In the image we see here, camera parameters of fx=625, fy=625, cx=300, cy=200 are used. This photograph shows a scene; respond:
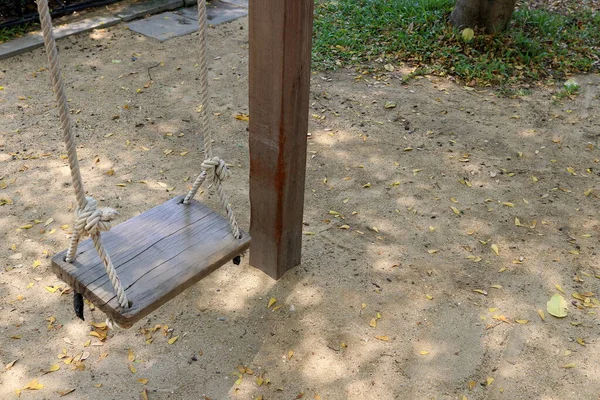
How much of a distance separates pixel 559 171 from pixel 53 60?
12.2 ft

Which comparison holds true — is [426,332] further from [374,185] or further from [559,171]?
[559,171]

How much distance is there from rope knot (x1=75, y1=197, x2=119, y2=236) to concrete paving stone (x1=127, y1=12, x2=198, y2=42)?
4780mm

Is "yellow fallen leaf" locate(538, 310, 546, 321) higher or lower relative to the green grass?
lower

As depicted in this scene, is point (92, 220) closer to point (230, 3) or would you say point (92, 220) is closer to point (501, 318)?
point (501, 318)

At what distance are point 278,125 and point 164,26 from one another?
4546mm

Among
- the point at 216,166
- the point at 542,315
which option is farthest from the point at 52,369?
the point at 542,315

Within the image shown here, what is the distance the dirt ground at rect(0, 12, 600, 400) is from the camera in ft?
9.73

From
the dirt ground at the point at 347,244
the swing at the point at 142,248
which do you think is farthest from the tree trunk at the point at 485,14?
the swing at the point at 142,248

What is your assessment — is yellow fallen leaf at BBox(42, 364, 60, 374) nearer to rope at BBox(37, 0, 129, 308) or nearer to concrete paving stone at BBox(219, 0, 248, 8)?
rope at BBox(37, 0, 129, 308)

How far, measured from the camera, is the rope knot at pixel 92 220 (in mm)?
2193

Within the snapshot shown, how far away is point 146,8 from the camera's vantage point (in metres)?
7.31

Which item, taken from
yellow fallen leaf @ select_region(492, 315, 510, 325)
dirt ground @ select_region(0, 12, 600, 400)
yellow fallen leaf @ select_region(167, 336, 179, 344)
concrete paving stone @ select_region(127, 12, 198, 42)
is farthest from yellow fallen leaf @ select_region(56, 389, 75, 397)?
concrete paving stone @ select_region(127, 12, 198, 42)

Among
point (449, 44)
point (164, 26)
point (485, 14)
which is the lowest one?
point (164, 26)

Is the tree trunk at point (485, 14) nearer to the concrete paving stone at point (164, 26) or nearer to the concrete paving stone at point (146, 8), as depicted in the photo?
the concrete paving stone at point (164, 26)
